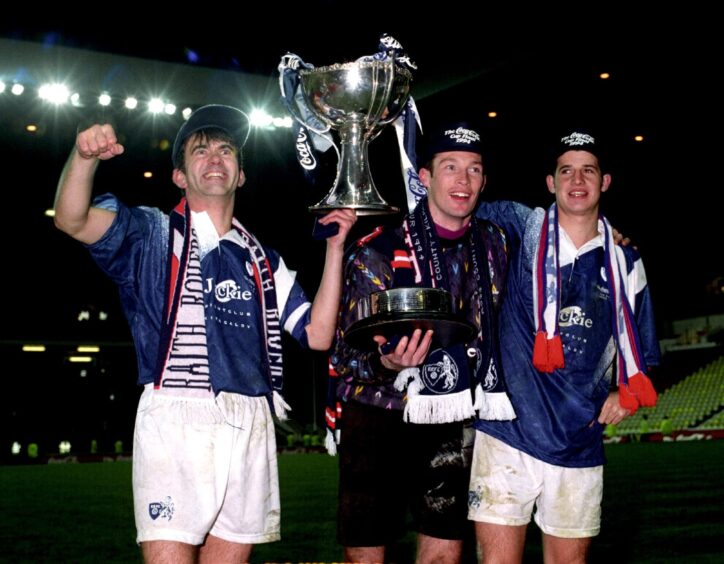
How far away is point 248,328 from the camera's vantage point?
2697 mm

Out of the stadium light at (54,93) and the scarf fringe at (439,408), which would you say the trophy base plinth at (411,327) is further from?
the stadium light at (54,93)

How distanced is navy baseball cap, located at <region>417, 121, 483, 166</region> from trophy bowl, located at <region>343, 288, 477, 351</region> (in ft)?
2.71

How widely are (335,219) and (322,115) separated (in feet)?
1.25

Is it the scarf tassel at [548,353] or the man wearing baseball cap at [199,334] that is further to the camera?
the scarf tassel at [548,353]

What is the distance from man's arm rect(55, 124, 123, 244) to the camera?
2.39 m

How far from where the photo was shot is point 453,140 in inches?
128

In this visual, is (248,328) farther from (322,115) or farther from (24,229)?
(24,229)

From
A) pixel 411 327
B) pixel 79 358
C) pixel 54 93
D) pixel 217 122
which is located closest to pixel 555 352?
pixel 411 327

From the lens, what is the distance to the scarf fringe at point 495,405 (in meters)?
3.14

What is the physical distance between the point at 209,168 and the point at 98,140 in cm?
44

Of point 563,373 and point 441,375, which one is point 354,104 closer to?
point 441,375

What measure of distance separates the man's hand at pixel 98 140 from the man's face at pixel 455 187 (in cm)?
127

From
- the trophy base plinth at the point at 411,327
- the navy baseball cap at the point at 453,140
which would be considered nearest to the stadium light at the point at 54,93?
the navy baseball cap at the point at 453,140

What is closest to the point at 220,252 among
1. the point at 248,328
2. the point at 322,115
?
the point at 248,328
